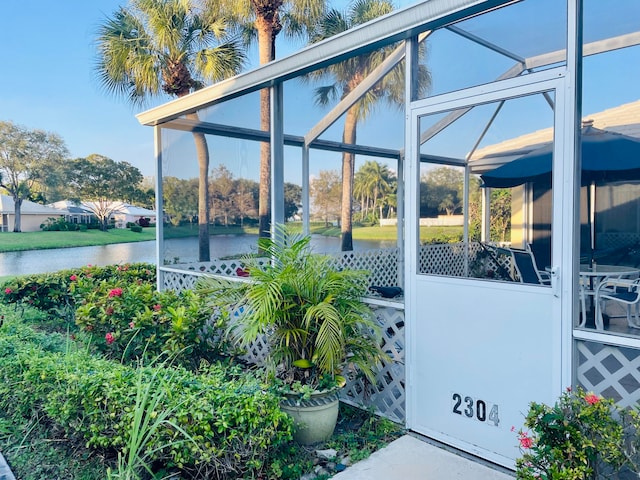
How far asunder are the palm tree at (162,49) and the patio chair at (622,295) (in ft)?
32.3

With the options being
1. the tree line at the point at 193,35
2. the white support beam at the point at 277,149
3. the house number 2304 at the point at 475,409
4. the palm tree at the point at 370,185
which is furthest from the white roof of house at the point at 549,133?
the tree line at the point at 193,35

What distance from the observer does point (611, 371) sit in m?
2.26

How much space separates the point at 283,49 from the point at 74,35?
1267cm

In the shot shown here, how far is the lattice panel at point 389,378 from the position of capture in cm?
316

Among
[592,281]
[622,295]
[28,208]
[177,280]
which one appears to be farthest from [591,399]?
[28,208]

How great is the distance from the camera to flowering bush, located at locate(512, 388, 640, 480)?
1748 mm

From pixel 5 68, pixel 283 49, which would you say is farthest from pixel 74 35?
pixel 283 49

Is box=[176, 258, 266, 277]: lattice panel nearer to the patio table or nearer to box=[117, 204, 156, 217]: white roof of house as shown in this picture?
the patio table

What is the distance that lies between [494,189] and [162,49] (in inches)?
391

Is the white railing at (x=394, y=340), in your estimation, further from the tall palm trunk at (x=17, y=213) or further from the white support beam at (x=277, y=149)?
the tall palm trunk at (x=17, y=213)

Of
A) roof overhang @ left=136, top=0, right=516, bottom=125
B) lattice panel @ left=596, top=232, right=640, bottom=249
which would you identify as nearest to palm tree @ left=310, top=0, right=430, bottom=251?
roof overhang @ left=136, top=0, right=516, bottom=125

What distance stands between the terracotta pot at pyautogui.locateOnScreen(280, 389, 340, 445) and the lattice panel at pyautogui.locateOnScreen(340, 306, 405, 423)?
0.42m

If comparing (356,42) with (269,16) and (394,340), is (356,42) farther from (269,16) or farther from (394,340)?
(269,16)

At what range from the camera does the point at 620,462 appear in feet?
5.75
